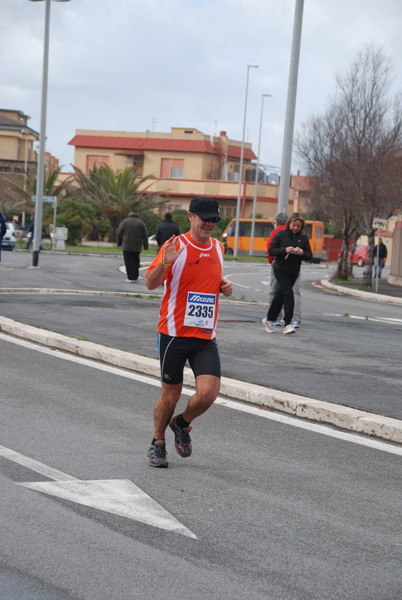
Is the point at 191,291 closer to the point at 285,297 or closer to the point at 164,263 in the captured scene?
the point at 164,263

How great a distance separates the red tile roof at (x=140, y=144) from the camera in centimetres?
8194

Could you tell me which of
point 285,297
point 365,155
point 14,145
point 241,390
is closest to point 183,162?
point 14,145

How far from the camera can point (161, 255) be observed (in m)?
5.37

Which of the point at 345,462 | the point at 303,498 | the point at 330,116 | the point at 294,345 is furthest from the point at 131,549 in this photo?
the point at 330,116

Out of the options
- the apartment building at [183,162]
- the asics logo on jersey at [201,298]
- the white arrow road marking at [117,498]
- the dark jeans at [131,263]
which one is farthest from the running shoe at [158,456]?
the apartment building at [183,162]

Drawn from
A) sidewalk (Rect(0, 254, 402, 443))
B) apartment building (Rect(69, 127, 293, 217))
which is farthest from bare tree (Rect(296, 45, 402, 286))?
apartment building (Rect(69, 127, 293, 217))

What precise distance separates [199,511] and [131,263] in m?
18.7

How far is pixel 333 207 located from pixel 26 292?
23.3 metres

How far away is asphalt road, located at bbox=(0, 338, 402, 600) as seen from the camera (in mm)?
3666

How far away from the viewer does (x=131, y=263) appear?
2309cm

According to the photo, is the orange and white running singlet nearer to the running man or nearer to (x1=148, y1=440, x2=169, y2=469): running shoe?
the running man

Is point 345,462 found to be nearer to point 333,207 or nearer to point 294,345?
point 294,345

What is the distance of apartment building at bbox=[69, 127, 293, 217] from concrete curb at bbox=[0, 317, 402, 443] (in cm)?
6832

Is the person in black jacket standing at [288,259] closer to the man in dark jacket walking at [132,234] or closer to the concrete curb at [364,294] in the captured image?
the man in dark jacket walking at [132,234]
